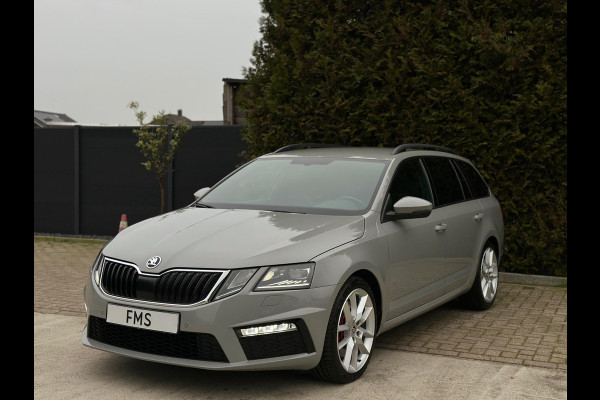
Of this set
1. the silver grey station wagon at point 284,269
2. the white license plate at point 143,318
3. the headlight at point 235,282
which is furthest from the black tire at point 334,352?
the white license plate at point 143,318

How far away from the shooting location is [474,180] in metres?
7.81

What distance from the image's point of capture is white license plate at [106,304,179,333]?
4.50 m

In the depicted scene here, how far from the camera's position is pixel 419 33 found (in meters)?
9.42

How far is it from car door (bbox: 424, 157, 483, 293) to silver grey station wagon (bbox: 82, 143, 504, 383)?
0.05 m

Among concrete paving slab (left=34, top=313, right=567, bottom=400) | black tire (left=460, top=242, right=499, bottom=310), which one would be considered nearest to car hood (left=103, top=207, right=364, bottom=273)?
concrete paving slab (left=34, top=313, right=567, bottom=400)

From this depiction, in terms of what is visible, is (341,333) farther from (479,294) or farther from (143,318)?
(479,294)

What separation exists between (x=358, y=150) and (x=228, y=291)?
2.58 metres

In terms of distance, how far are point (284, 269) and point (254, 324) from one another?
410mm

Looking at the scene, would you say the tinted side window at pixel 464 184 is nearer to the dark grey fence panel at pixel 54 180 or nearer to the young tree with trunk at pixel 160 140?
the young tree with trunk at pixel 160 140

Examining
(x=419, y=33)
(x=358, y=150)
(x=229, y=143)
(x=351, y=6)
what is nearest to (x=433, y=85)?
(x=419, y=33)

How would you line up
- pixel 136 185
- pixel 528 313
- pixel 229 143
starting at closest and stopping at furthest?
1. pixel 528 313
2. pixel 229 143
3. pixel 136 185

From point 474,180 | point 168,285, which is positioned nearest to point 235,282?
point 168,285

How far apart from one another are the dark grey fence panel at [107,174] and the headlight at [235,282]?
7777 mm

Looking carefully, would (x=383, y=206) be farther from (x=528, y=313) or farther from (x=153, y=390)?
(x=528, y=313)
